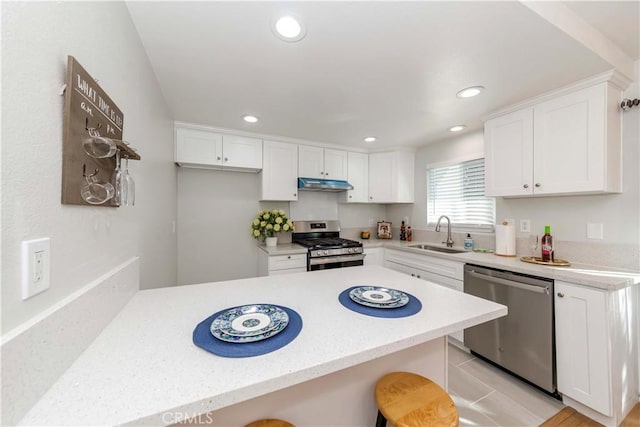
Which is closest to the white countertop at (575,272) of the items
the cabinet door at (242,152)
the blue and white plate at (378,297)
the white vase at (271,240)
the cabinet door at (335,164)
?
the blue and white plate at (378,297)

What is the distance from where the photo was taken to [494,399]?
165 cm

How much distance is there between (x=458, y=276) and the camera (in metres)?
2.19

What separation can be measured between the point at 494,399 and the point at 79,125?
2674 millimetres

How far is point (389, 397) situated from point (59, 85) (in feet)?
4.84

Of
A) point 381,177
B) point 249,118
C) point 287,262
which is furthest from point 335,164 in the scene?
point 287,262

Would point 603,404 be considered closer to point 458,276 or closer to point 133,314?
point 458,276

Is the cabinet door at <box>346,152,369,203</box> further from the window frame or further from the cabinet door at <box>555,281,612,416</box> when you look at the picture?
the cabinet door at <box>555,281,612,416</box>

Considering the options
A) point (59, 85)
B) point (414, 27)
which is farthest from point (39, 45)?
point (414, 27)

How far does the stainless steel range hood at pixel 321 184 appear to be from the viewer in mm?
2951

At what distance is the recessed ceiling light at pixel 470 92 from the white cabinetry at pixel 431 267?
1.44 metres

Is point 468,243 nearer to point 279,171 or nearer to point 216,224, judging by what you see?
point 279,171

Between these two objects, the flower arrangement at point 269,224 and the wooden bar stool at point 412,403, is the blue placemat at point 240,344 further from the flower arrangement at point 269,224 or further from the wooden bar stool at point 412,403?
the flower arrangement at point 269,224

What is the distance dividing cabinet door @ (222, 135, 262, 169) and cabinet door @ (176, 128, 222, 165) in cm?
7

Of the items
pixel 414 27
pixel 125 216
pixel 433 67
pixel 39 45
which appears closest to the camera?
pixel 39 45
